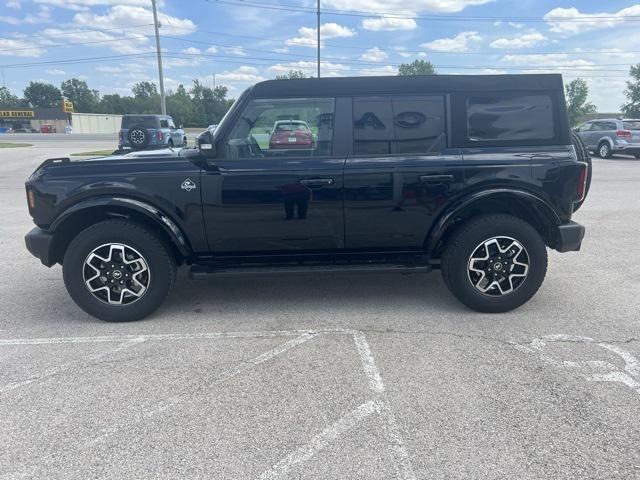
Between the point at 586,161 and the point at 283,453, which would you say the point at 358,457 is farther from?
the point at 586,161

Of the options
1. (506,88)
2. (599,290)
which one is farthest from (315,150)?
(599,290)

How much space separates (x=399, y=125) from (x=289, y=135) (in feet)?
2.97

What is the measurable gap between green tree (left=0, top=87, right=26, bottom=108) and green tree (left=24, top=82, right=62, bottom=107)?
2.37 metres

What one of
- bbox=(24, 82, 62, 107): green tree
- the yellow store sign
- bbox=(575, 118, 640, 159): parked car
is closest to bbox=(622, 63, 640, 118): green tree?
bbox=(575, 118, 640, 159): parked car

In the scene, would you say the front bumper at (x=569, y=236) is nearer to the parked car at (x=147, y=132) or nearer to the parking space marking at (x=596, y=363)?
the parking space marking at (x=596, y=363)

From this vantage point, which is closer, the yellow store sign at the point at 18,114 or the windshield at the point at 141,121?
the windshield at the point at 141,121

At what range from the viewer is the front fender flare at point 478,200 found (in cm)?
404

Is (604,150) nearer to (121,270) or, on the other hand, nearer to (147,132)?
(147,132)

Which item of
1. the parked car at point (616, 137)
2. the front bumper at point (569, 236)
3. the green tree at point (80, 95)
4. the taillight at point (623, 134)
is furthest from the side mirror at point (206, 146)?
the green tree at point (80, 95)

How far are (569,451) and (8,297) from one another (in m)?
4.84

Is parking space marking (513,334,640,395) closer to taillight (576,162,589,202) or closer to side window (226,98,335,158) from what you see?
taillight (576,162,589,202)

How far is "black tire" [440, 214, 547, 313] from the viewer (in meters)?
4.09

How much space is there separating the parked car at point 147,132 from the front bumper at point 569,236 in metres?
18.1

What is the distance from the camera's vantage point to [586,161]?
4.19 meters
